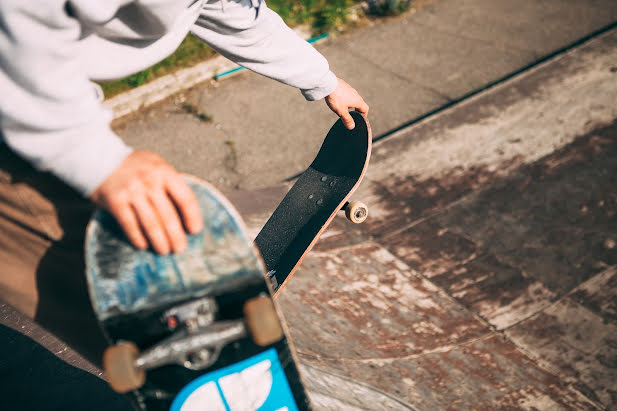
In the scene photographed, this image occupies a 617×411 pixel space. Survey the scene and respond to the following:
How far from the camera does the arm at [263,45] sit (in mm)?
1480

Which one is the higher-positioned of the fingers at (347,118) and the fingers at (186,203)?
the fingers at (186,203)

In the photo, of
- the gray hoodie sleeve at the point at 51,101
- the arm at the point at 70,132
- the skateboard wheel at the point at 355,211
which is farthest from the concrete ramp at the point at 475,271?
the gray hoodie sleeve at the point at 51,101

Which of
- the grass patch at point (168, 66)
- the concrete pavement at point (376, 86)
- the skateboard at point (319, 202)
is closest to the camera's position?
the skateboard at point (319, 202)

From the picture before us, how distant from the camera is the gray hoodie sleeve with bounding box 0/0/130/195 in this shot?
0.89 metres

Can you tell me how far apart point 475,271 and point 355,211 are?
3.28ft

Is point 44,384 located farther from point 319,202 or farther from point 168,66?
point 168,66

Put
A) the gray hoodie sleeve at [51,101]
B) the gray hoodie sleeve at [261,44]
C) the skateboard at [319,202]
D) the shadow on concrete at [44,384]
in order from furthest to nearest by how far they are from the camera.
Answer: the shadow on concrete at [44,384], the skateboard at [319,202], the gray hoodie sleeve at [261,44], the gray hoodie sleeve at [51,101]

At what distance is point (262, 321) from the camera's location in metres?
1.04

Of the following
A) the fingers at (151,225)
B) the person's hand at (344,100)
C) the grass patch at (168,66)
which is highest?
the fingers at (151,225)

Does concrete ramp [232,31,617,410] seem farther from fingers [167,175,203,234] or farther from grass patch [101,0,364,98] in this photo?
grass patch [101,0,364,98]

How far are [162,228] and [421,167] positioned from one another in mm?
2650

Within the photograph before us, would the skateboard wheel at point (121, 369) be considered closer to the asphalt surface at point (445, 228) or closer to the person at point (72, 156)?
the person at point (72, 156)

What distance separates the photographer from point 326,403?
1.94 metres

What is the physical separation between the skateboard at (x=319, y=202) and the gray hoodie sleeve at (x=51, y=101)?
0.99 metres
